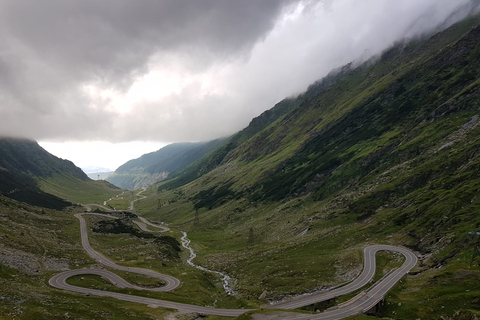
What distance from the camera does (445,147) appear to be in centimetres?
14638

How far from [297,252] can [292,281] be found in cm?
3349

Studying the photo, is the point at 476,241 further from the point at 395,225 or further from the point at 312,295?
the point at 312,295

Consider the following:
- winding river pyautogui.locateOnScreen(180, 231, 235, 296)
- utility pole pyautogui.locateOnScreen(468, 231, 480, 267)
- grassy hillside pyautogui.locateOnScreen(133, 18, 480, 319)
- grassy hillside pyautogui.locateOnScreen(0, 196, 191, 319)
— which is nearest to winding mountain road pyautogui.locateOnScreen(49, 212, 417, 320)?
grassy hillside pyautogui.locateOnScreen(133, 18, 480, 319)

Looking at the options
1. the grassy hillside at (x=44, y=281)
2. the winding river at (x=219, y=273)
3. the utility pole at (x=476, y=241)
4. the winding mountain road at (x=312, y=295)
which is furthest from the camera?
the winding river at (x=219, y=273)

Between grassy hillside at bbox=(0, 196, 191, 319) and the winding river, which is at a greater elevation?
grassy hillside at bbox=(0, 196, 191, 319)

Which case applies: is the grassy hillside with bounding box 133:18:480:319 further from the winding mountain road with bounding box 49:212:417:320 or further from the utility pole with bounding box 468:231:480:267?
the winding mountain road with bounding box 49:212:417:320

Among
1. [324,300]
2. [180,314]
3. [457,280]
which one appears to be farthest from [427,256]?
[180,314]

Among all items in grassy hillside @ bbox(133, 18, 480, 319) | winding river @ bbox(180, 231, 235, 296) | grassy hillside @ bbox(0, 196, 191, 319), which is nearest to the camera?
grassy hillside @ bbox(0, 196, 191, 319)

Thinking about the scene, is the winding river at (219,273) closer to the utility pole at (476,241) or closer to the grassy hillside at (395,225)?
the grassy hillside at (395,225)

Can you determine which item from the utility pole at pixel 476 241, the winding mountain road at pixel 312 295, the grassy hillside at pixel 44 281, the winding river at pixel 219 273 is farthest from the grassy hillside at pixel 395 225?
the grassy hillside at pixel 44 281

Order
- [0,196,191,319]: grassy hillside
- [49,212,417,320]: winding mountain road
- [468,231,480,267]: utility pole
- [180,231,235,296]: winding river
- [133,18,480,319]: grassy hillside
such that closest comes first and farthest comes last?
[0,196,191,319]: grassy hillside → [49,212,417,320]: winding mountain road → [133,18,480,319]: grassy hillside → [468,231,480,267]: utility pole → [180,231,235,296]: winding river

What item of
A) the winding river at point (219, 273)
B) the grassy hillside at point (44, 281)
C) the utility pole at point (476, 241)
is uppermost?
the grassy hillside at point (44, 281)

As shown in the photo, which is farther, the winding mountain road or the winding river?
the winding river

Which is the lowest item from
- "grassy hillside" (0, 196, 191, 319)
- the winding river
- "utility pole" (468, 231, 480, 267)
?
"utility pole" (468, 231, 480, 267)
